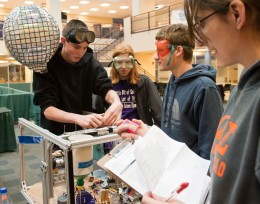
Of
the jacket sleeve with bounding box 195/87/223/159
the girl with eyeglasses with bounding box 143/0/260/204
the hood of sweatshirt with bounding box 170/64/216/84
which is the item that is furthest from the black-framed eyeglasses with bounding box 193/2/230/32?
the hood of sweatshirt with bounding box 170/64/216/84

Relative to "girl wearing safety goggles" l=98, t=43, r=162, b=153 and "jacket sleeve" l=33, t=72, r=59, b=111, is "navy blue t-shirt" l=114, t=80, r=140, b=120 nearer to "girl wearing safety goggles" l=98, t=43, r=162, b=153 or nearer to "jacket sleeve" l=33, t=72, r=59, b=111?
"girl wearing safety goggles" l=98, t=43, r=162, b=153

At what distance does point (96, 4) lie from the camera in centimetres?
1794

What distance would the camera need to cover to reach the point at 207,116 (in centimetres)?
163

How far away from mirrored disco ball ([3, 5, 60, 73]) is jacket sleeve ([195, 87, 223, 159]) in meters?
0.88

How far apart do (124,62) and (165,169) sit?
2.06m

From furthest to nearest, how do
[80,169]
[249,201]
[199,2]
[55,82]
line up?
[55,82] < [80,169] < [199,2] < [249,201]

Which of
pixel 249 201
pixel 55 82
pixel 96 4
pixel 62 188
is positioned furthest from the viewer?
pixel 96 4

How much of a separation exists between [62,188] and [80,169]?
372 millimetres

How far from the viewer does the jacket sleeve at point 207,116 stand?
1624 mm

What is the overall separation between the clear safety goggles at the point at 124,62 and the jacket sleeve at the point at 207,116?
4.61 ft

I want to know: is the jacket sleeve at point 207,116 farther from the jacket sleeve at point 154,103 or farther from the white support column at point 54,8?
the white support column at point 54,8

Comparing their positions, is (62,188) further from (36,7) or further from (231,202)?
(231,202)

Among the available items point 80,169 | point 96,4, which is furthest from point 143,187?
point 96,4

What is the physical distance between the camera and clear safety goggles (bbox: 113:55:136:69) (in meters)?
2.98
